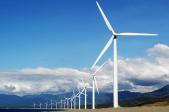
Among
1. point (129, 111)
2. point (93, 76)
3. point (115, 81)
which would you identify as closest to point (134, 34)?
point (115, 81)

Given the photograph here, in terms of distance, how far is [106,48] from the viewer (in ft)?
339

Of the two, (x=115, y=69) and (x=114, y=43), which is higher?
(x=114, y=43)

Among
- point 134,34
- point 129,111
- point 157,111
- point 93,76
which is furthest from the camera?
point 93,76

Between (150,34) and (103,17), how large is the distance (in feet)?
49.9

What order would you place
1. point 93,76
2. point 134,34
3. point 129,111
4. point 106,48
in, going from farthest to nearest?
1. point 93,76
2. point 106,48
3. point 134,34
4. point 129,111

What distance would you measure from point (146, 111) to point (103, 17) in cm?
2786

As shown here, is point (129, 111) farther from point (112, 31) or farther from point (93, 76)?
point (93, 76)

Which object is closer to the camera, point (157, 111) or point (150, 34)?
point (157, 111)

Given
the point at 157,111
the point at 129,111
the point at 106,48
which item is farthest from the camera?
the point at 106,48

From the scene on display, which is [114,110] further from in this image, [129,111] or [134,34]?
[134,34]

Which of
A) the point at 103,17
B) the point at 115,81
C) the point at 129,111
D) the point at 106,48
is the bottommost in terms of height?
the point at 129,111

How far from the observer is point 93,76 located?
15175 centimetres

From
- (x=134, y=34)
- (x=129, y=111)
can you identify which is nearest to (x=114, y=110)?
(x=129, y=111)

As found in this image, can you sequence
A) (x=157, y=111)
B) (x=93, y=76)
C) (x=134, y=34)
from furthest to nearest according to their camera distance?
(x=93, y=76) < (x=134, y=34) < (x=157, y=111)
